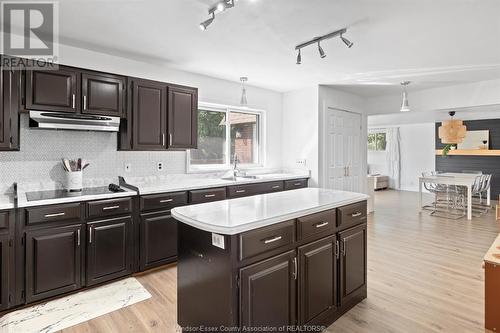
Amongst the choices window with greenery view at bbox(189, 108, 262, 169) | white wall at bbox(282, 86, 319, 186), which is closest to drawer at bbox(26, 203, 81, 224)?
window with greenery view at bbox(189, 108, 262, 169)

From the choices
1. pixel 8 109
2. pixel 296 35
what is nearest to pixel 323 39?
pixel 296 35

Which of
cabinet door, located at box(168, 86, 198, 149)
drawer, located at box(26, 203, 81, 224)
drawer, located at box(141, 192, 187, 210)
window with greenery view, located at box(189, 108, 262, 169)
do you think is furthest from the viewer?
window with greenery view, located at box(189, 108, 262, 169)

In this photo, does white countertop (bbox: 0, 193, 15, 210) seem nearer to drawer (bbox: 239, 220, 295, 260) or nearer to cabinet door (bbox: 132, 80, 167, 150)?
cabinet door (bbox: 132, 80, 167, 150)

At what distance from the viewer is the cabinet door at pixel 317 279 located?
6.31 ft

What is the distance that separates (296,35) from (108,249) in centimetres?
281

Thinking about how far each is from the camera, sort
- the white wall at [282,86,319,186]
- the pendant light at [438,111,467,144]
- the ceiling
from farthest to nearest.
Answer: the pendant light at [438,111,467,144]
the white wall at [282,86,319,186]
the ceiling

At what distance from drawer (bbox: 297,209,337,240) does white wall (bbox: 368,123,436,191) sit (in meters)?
9.11

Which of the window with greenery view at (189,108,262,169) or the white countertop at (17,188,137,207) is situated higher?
the window with greenery view at (189,108,262,169)

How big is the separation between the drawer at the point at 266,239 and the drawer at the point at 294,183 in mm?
2721

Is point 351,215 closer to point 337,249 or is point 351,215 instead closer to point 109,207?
point 337,249

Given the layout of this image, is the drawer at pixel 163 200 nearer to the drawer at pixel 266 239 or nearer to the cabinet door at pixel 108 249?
the cabinet door at pixel 108 249

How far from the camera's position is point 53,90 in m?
2.71

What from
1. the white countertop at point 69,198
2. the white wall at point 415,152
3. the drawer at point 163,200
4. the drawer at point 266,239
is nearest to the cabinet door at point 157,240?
the drawer at point 163,200

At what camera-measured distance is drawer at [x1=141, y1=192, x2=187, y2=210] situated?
306cm
